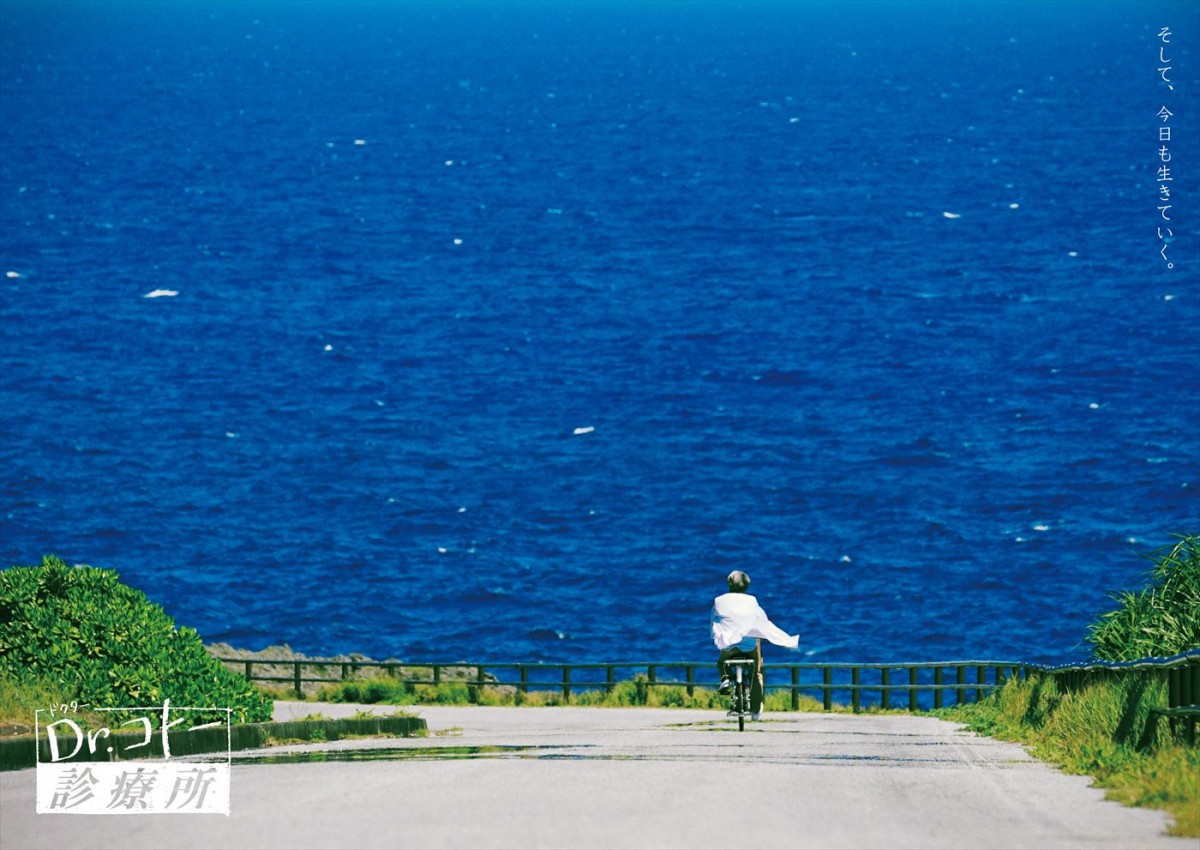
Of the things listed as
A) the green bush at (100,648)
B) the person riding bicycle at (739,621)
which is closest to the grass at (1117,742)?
the person riding bicycle at (739,621)

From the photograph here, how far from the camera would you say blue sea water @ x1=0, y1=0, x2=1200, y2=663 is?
69.8 meters

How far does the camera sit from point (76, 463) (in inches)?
3521

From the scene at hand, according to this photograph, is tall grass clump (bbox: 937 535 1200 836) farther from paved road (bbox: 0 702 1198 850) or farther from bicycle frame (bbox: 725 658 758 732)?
bicycle frame (bbox: 725 658 758 732)

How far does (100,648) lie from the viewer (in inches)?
669

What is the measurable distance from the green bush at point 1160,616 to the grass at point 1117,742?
A: 0.75 meters

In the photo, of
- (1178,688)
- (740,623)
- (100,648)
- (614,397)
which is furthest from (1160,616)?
(614,397)

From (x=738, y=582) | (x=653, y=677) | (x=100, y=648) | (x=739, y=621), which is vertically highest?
(x=738, y=582)

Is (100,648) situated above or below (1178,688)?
above

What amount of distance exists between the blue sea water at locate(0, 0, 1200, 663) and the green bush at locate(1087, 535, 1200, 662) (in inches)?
1525

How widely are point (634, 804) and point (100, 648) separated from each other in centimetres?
700

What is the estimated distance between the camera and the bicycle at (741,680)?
19641 mm

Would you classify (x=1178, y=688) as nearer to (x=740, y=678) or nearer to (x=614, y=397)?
(x=740, y=678)

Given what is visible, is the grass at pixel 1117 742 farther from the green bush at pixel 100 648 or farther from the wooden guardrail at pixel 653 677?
the green bush at pixel 100 648

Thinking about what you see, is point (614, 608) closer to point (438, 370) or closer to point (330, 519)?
point (330, 519)
